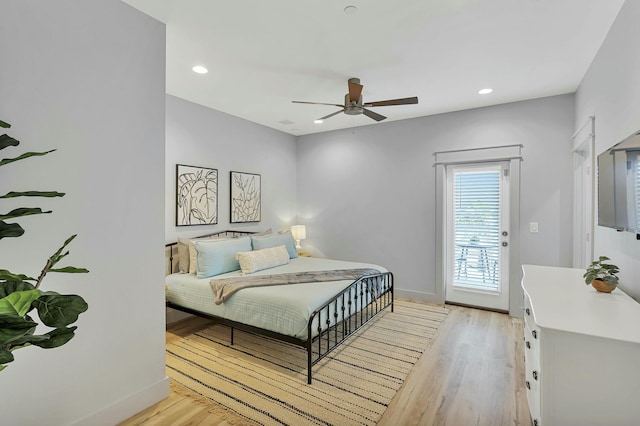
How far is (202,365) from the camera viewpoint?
9.40ft

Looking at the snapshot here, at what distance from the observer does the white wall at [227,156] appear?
12.7ft

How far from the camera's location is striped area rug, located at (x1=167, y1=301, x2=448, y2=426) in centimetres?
223

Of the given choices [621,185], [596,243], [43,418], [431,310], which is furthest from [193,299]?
[596,243]

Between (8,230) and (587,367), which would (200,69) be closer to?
(8,230)

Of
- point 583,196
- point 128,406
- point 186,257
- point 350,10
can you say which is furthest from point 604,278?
point 186,257

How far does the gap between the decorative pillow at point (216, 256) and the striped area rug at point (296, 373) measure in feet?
2.34

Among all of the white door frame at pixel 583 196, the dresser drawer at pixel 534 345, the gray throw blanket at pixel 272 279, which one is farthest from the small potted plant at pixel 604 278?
the gray throw blanket at pixel 272 279

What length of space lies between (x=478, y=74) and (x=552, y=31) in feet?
2.59

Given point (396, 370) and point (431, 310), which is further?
point (431, 310)

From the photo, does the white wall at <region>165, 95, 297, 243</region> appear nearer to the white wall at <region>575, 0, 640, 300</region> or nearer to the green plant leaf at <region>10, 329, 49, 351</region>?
the green plant leaf at <region>10, 329, 49, 351</region>

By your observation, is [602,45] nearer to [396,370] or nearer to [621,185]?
[621,185]

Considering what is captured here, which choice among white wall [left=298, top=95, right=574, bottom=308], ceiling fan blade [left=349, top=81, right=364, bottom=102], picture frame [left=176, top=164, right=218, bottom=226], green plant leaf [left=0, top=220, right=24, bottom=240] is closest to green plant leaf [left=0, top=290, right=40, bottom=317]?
green plant leaf [left=0, top=220, right=24, bottom=240]

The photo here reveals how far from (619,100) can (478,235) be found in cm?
246

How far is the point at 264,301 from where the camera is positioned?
287 cm
